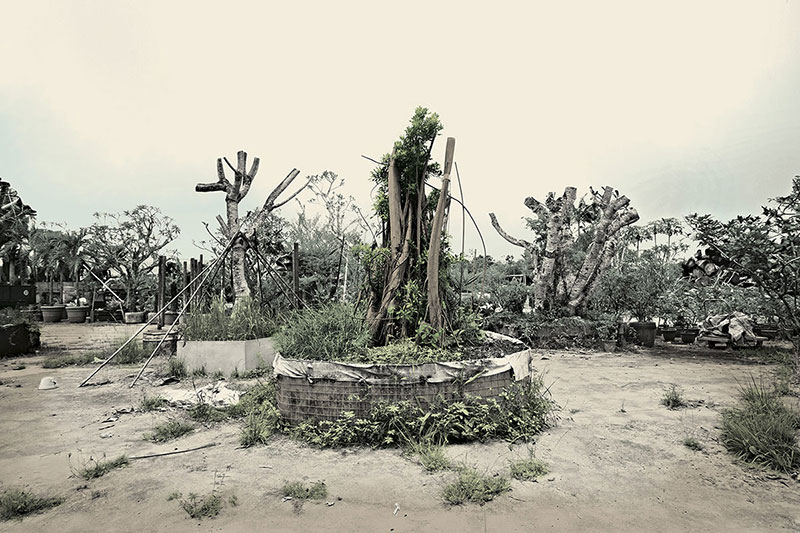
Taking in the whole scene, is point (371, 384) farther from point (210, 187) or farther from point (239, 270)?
point (210, 187)

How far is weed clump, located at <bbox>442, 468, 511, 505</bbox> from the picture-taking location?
3035 millimetres

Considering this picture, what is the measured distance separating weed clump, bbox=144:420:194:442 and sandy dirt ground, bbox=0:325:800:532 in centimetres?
10

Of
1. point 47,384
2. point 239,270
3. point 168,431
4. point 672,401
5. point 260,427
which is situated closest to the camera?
point 260,427

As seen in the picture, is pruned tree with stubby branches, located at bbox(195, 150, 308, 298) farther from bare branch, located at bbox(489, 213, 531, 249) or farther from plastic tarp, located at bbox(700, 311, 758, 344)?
plastic tarp, located at bbox(700, 311, 758, 344)

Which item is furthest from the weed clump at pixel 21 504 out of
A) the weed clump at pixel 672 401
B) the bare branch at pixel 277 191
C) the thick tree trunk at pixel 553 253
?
the thick tree trunk at pixel 553 253

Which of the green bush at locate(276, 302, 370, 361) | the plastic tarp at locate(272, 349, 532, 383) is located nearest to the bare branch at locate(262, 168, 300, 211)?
the green bush at locate(276, 302, 370, 361)

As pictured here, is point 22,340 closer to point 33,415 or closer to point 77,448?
point 33,415

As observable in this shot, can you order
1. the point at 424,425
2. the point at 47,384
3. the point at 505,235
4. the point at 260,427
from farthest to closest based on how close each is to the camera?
the point at 505,235
the point at 47,384
the point at 260,427
the point at 424,425

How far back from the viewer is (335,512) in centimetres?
293

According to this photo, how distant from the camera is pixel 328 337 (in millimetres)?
4633

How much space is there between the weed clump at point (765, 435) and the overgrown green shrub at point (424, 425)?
1570 millimetres

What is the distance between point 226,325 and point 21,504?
4.45m

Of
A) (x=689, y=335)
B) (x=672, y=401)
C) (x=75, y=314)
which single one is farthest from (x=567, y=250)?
(x=75, y=314)

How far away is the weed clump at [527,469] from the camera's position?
3.39m
